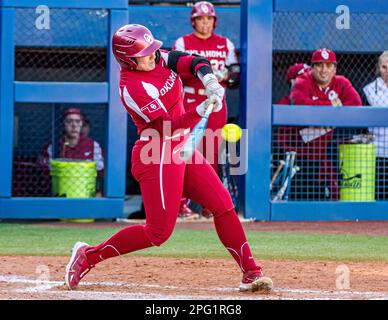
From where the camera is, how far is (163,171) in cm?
523

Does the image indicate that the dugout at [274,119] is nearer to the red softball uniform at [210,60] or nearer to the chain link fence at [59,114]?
the red softball uniform at [210,60]

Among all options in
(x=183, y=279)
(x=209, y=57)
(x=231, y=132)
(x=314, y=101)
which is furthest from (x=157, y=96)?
(x=314, y=101)

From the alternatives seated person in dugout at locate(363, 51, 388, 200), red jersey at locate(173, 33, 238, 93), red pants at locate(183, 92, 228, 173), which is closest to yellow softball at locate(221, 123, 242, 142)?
red pants at locate(183, 92, 228, 173)

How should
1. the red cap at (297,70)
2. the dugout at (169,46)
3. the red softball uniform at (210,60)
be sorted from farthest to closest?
the red cap at (297,70)
the dugout at (169,46)
the red softball uniform at (210,60)

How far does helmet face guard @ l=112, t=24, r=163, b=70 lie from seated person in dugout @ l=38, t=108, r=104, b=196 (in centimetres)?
469

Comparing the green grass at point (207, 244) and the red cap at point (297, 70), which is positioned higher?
the red cap at point (297, 70)

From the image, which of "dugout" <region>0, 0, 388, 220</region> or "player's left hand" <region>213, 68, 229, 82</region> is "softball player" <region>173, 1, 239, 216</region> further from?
"dugout" <region>0, 0, 388, 220</region>

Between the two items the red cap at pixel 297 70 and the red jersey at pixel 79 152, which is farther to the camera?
the red cap at pixel 297 70

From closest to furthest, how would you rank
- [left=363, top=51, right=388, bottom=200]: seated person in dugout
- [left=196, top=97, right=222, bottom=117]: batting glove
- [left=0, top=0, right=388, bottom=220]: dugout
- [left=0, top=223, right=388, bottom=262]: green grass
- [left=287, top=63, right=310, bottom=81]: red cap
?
[left=196, top=97, right=222, bottom=117]: batting glove < [left=0, top=223, right=388, bottom=262]: green grass < [left=0, top=0, right=388, bottom=220]: dugout < [left=363, top=51, right=388, bottom=200]: seated person in dugout < [left=287, top=63, right=310, bottom=81]: red cap

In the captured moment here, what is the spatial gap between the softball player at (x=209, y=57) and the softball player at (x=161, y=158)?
3869 millimetres

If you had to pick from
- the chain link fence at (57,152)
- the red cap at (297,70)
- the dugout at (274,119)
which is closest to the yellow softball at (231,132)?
the dugout at (274,119)

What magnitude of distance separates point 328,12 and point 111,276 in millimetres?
4995

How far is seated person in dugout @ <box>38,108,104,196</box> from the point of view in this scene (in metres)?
9.94

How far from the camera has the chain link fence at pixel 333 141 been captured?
9.75 m
